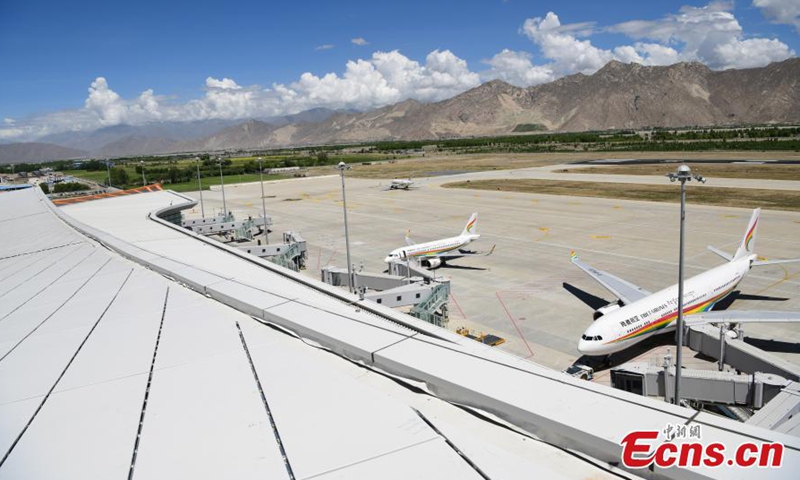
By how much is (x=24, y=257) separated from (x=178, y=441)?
2586 centimetres

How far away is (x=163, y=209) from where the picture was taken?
55.3m

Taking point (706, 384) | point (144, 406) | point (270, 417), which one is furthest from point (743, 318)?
point (144, 406)

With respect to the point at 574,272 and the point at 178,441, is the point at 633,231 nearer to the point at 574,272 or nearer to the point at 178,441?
the point at 574,272

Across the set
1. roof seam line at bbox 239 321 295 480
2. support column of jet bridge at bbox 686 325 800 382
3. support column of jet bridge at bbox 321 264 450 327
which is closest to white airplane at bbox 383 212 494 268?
support column of jet bridge at bbox 321 264 450 327

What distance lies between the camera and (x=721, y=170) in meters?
113

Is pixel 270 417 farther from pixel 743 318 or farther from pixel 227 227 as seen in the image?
pixel 227 227

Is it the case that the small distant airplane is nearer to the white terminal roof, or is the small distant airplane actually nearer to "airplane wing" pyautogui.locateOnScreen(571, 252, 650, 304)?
"airplane wing" pyautogui.locateOnScreen(571, 252, 650, 304)

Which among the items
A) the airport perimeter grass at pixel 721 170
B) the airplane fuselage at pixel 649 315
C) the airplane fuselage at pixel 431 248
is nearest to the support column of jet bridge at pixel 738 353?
the airplane fuselage at pixel 649 315

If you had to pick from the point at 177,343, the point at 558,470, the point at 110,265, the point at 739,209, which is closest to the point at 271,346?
the point at 177,343

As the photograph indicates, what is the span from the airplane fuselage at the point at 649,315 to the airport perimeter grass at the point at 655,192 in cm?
4808

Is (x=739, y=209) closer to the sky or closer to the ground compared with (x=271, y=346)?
closer to the ground

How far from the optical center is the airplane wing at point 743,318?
26.6 meters

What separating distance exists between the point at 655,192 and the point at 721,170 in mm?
36763

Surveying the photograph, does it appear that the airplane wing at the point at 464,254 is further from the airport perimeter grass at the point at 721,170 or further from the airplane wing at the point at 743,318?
the airport perimeter grass at the point at 721,170
